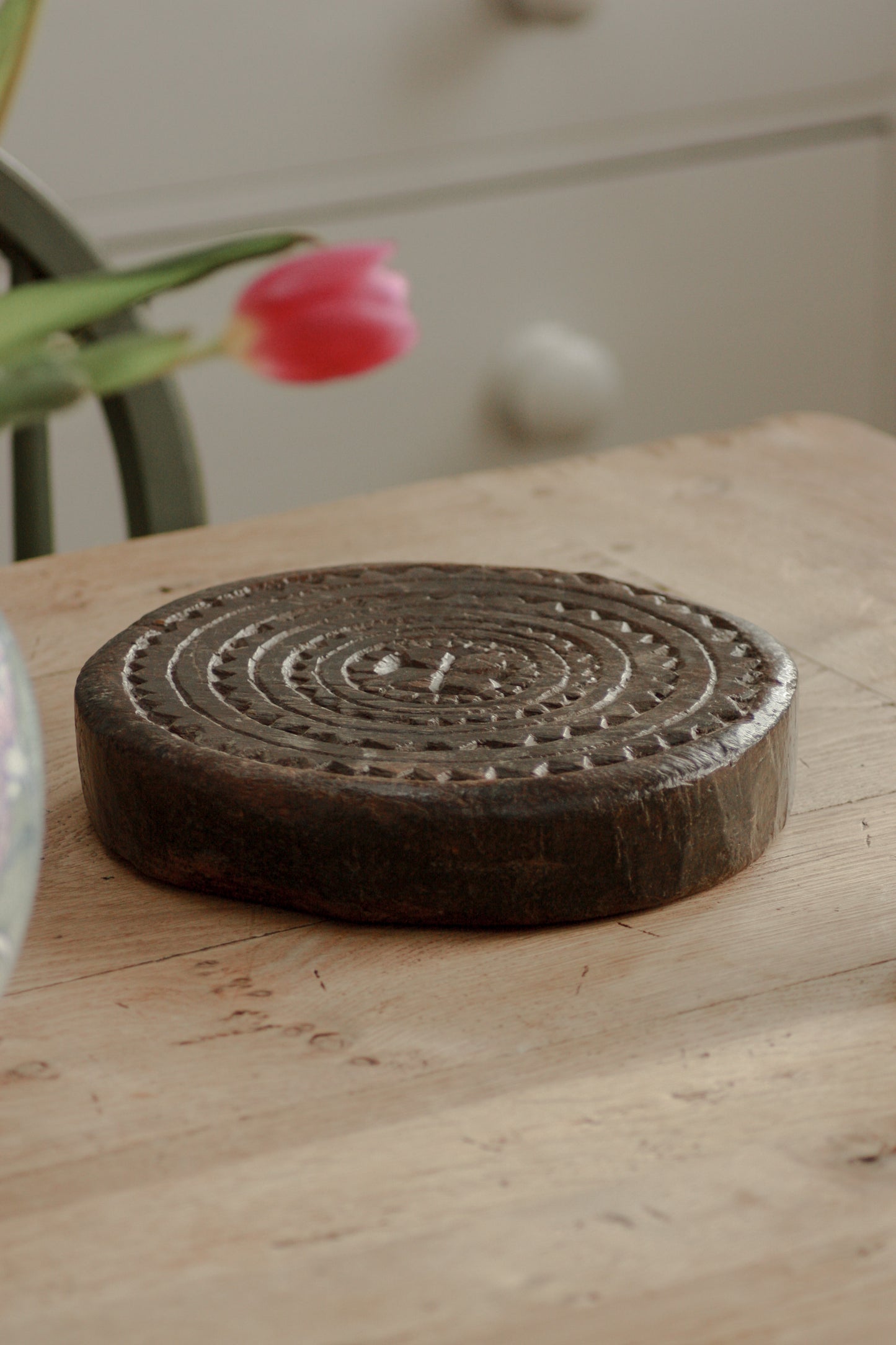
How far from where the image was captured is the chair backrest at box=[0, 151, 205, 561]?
1118 mm

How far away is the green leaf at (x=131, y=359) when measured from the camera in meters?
0.34

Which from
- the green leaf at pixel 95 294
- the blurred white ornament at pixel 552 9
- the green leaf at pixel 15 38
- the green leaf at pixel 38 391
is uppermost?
the green leaf at pixel 15 38

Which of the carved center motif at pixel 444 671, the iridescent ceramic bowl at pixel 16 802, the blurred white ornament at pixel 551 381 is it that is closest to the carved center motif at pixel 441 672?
the carved center motif at pixel 444 671

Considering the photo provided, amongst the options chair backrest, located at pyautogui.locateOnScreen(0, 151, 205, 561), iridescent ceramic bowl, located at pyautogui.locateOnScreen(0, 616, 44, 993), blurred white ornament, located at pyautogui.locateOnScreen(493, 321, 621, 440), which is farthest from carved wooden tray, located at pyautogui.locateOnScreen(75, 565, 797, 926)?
blurred white ornament, located at pyautogui.locateOnScreen(493, 321, 621, 440)

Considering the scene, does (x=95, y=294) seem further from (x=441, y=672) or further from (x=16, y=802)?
(x=441, y=672)

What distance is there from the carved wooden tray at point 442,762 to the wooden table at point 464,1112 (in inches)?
0.7

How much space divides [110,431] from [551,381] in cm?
122

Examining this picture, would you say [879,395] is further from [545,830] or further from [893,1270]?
[893,1270]

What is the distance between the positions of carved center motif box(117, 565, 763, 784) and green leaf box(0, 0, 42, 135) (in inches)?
9.7

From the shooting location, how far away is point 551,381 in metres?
2.27

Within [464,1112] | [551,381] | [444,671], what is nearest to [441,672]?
[444,671]

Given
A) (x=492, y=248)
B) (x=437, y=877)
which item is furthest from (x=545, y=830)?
(x=492, y=248)

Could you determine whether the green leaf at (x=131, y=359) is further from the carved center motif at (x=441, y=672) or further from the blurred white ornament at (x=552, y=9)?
the blurred white ornament at (x=552, y=9)

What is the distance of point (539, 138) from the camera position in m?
2.21
